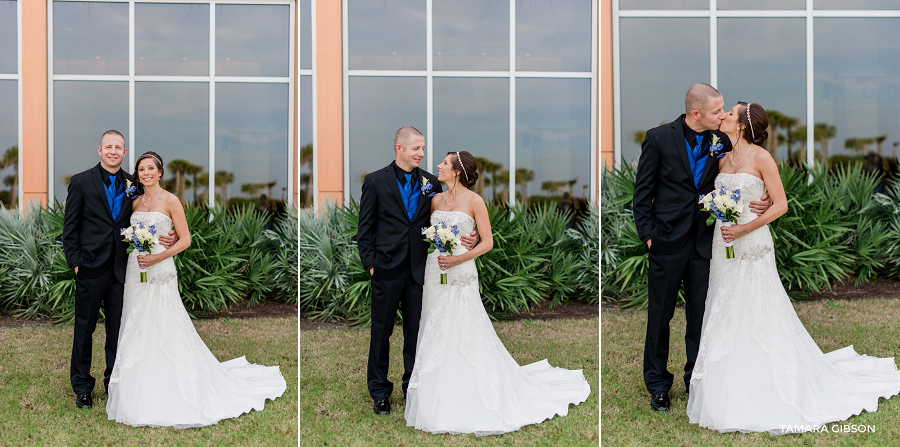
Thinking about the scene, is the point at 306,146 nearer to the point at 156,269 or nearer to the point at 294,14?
the point at 294,14

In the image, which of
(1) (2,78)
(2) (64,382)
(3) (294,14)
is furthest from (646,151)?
(1) (2,78)

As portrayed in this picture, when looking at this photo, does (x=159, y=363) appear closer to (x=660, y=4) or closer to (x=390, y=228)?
(x=390, y=228)

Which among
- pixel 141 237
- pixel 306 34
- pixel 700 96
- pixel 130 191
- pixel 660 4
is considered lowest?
pixel 141 237

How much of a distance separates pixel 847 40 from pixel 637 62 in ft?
10.7

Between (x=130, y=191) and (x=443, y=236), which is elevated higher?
(x=130, y=191)

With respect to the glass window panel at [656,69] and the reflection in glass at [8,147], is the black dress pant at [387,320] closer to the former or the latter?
the glass window panel at [656,69]

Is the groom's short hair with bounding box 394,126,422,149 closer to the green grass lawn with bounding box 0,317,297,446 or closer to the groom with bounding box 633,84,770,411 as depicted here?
the groom with bounding box 633,84,770,411

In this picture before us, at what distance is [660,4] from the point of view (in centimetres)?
952

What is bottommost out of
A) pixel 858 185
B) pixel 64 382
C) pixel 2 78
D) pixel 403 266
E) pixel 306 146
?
pixel 64 382

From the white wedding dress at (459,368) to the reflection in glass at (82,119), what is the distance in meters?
6.75

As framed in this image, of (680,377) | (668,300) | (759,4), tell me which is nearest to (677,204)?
(668,300)

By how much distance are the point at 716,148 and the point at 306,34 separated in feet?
20.0

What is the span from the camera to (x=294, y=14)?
32.1 feet

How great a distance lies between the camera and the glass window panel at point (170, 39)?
32.8ft
